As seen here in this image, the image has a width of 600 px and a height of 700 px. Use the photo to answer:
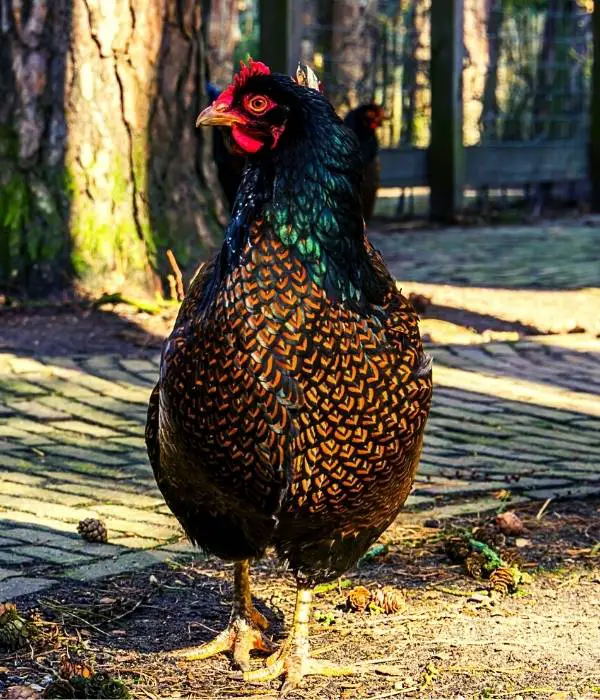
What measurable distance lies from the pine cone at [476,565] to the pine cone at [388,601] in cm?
35

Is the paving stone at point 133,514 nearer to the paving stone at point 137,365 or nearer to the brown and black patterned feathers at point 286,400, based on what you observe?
the brown and black patterned feathers at point 286,400

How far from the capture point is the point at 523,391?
6703 millimetres

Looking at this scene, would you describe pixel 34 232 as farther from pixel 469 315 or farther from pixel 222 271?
pixel 222 271

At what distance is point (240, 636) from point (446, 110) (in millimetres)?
11102

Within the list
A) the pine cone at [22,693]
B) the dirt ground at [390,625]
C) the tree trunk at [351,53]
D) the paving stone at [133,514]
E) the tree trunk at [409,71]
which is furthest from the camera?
the tree trunk at [409,71]

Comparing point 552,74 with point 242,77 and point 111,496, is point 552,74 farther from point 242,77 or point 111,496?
point 242,77

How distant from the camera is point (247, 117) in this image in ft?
10.7

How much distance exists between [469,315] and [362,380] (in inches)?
205

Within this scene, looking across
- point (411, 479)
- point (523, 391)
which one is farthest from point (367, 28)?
point (411, 479)

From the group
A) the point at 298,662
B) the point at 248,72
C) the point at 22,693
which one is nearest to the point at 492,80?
the point at 248,72

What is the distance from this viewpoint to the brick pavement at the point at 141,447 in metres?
4.60

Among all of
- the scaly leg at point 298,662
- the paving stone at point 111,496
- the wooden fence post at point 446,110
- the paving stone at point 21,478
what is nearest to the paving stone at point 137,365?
the paving stone at point 21,478

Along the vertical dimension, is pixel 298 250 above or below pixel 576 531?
above

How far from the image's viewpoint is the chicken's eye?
3.27m
